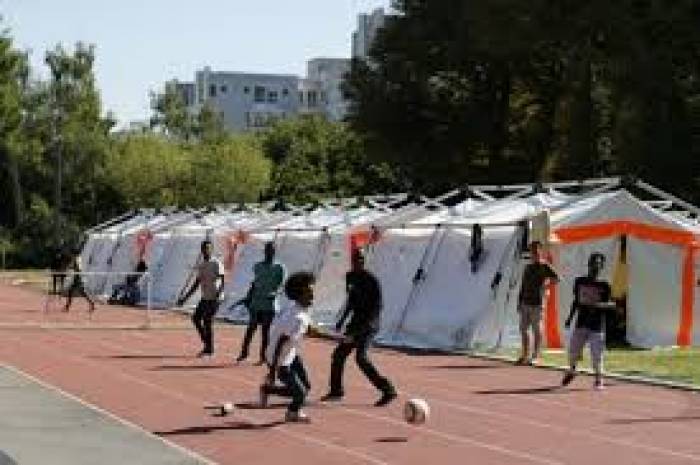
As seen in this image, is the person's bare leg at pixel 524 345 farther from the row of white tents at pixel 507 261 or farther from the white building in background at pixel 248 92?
the white building in background at pixel 248 92

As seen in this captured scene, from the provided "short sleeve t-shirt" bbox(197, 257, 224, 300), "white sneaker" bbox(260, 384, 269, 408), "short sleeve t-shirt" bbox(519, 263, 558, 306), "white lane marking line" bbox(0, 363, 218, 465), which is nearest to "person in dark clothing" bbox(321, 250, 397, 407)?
"white sneaker" bbox(260, 384, 269, 408)

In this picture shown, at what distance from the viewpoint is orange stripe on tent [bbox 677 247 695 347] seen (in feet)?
90.8

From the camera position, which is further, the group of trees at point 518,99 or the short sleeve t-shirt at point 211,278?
the group of trees at point 518,99

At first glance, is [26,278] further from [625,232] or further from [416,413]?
[416,413]

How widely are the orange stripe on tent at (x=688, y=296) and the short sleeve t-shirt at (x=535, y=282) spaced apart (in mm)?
5533

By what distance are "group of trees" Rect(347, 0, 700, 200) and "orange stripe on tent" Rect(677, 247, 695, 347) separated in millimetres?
17017

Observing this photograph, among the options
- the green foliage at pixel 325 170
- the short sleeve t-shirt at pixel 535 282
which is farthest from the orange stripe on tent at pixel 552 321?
the green foliage at pixel 325 170

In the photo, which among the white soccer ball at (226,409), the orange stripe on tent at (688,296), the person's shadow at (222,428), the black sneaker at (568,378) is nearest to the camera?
the person's shadow at (222,428)

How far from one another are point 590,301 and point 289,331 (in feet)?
19.1

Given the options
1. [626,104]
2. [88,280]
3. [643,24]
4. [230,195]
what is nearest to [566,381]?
[643,24]

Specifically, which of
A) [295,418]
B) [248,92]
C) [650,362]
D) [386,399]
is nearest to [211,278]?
[386,399]

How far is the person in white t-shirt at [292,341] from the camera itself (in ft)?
48.7

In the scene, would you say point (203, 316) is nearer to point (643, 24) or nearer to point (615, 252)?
point (615, 252)

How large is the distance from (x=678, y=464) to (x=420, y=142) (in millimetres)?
47498
